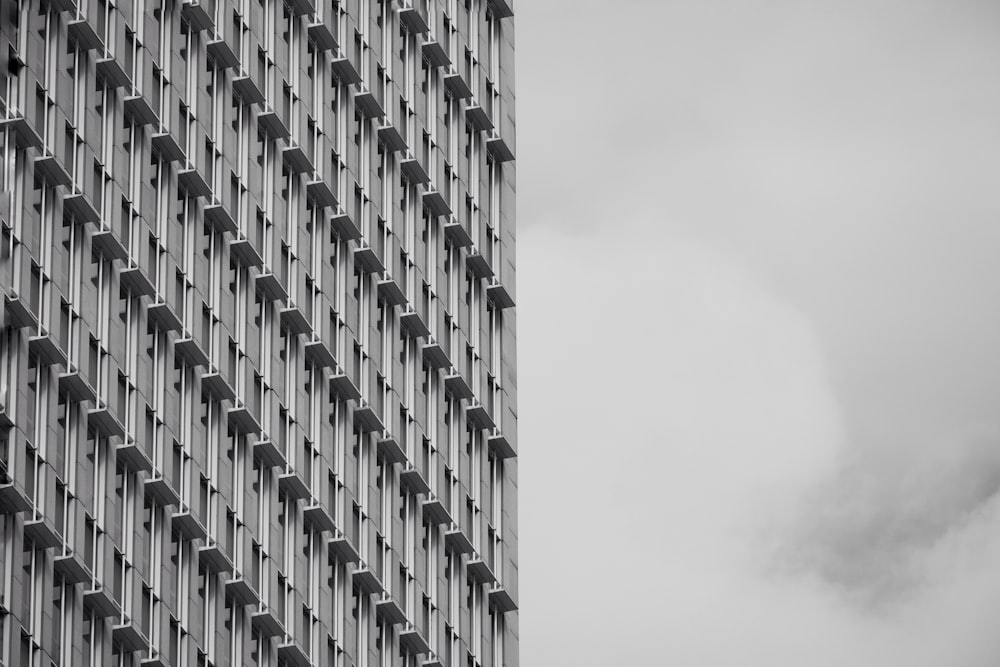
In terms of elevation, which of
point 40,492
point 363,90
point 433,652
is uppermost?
point 363,90

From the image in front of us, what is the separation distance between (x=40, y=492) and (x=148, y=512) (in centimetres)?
702

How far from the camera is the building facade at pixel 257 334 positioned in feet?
366

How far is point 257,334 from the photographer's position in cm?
12625

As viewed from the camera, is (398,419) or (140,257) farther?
(398,419)

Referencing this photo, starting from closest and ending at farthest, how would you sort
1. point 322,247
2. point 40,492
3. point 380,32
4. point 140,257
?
point 40,492, point 140,257, point 322,247, point 380,32

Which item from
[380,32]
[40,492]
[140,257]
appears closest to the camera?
[40,492]

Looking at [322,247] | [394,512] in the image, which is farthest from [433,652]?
[322,247]

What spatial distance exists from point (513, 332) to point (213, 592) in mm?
32255

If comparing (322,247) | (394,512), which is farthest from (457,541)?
(322,247)

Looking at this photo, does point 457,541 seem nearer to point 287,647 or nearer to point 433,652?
point 433,652

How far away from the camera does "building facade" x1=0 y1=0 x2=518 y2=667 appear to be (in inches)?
4390

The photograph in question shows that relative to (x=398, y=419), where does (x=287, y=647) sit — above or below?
below

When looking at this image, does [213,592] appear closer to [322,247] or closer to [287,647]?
[287,647]

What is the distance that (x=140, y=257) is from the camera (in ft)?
385
